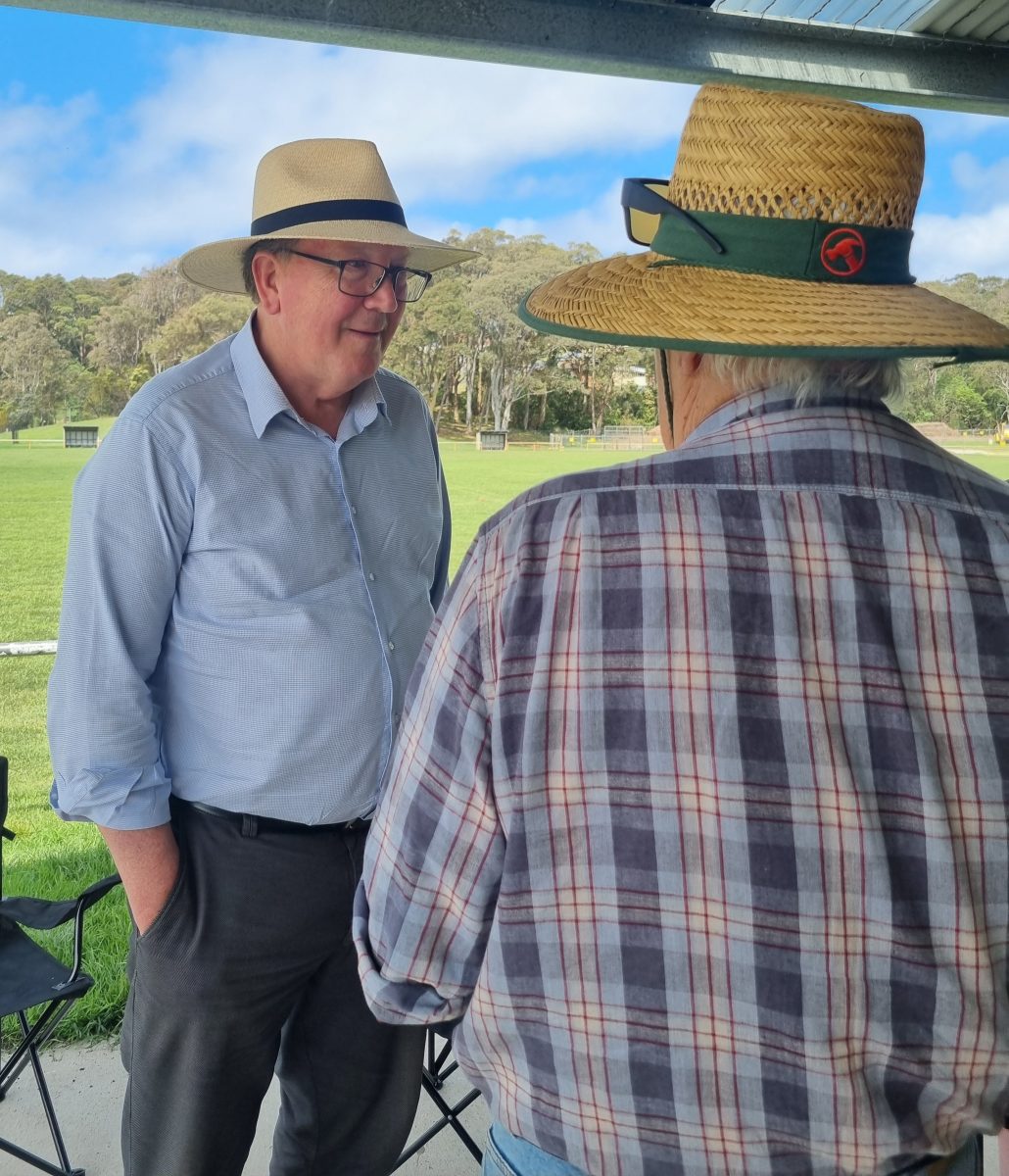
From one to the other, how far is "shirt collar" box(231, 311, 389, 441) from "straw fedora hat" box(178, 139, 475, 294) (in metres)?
0.17

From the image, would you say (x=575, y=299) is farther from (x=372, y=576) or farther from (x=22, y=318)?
(x=22, y=318)

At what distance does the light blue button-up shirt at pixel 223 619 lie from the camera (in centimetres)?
158

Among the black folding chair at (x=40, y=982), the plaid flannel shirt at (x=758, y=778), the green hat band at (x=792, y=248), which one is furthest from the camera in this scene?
the black folding chair at (x=40, y=982)

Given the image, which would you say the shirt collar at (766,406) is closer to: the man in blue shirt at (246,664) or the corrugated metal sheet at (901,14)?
the man in blue shirt at (246,664)

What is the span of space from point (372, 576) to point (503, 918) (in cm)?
99

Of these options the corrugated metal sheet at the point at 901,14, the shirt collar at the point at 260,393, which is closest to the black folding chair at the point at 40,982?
the shirt collar at the point at 260,393

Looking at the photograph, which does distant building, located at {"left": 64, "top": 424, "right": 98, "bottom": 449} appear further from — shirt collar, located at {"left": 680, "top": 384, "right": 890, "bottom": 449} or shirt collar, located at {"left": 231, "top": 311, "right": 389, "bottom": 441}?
shirt collar, located at {"left": 680, "top": 384, "right": 890, "bottom": 449}

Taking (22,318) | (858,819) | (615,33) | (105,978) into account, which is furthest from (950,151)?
(858,819)

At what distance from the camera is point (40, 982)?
234 centimetres

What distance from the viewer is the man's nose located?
1.78 metres

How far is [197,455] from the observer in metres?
1.64

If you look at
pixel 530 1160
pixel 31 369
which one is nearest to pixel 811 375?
pixel 530 1160

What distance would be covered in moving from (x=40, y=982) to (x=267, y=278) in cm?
164

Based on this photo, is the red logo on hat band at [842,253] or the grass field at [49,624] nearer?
the red logo on hat band at [842,253]
